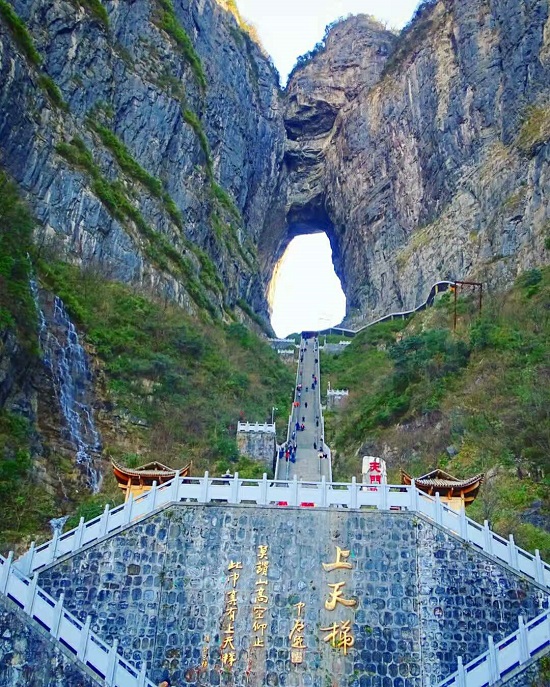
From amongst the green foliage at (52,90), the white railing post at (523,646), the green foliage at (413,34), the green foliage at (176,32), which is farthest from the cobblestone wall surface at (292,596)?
the green foliage at (413,34)

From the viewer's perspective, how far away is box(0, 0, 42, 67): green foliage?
26328 mm

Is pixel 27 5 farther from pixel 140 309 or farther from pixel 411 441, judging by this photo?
pixel 411 441

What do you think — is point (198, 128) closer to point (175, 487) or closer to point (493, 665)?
point (175, 487)

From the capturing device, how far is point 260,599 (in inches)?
464

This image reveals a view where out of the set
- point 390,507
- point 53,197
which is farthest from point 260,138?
point 390,507

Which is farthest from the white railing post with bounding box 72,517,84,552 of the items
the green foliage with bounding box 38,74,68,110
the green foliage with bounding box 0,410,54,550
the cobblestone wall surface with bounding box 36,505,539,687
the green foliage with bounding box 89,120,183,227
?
the green foliage with bounding box 89,120,183,227

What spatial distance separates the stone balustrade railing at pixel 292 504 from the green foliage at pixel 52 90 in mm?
21492

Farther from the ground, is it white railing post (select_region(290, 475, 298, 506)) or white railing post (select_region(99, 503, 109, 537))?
white railing post (select_region(290, 475, 298, 506))

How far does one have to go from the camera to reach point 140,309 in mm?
25969

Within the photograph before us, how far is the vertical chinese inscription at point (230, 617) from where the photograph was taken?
11328mm

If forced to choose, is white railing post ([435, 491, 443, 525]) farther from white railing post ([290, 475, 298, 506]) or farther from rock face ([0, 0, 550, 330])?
rock face ([0, 0, 550, 330])

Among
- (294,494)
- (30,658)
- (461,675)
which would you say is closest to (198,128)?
(294,494)

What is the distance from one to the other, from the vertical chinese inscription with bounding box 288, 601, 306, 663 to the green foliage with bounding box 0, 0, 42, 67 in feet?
77.7

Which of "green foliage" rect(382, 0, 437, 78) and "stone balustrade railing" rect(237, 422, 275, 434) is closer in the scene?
"stone balustrade railing" rect(237, 422, 275, 434)
